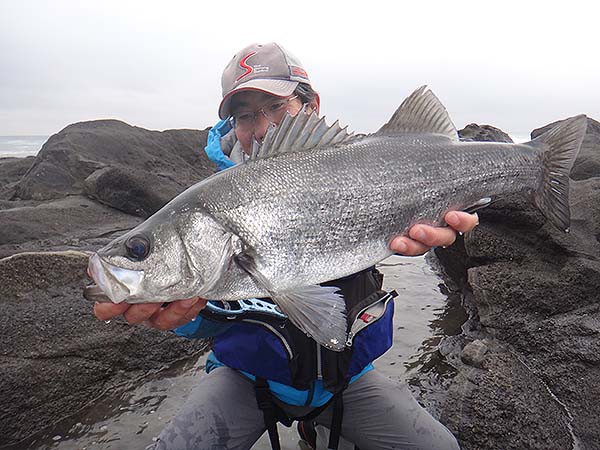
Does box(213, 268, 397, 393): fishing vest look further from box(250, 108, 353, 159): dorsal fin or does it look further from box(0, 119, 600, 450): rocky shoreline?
box(0, 119, 600, 450): rocky shoreline

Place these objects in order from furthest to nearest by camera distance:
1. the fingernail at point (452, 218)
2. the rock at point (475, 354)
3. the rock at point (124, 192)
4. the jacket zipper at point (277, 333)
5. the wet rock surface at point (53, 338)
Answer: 1. the rock at point (124, 192)
2. the rock at point (475, 354)
3. the wet rock surface at point (53, 338)
4. the jacket zipper at point (277, 333)
5. the fingernail at point (452, 218)

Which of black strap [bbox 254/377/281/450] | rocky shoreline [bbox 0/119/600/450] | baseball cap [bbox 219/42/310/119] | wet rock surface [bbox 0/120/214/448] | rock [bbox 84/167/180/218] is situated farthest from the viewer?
rock [bbox 84/167/180/218]

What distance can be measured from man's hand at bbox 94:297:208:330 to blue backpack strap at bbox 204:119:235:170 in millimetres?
1283

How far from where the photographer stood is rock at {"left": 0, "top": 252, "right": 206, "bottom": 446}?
4.11 m

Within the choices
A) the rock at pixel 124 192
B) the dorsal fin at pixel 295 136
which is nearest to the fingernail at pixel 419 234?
the dorsal fin at pixel 295 136

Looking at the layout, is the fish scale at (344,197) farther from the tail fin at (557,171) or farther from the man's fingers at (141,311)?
the man's fingers at (141,311)

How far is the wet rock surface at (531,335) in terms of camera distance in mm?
3719

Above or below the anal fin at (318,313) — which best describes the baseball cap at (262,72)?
above

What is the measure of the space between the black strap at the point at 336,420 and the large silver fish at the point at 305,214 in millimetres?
958

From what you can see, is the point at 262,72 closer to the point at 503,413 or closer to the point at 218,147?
the point at 218,147

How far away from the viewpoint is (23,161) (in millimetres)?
18281

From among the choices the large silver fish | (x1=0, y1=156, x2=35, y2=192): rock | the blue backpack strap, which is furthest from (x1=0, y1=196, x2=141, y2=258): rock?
(x1=0, y1=156, x2=35, y2=192): rock

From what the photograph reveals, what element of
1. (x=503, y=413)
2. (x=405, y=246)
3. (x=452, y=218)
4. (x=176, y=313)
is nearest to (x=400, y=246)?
(x=405, y=246)

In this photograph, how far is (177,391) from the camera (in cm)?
473
